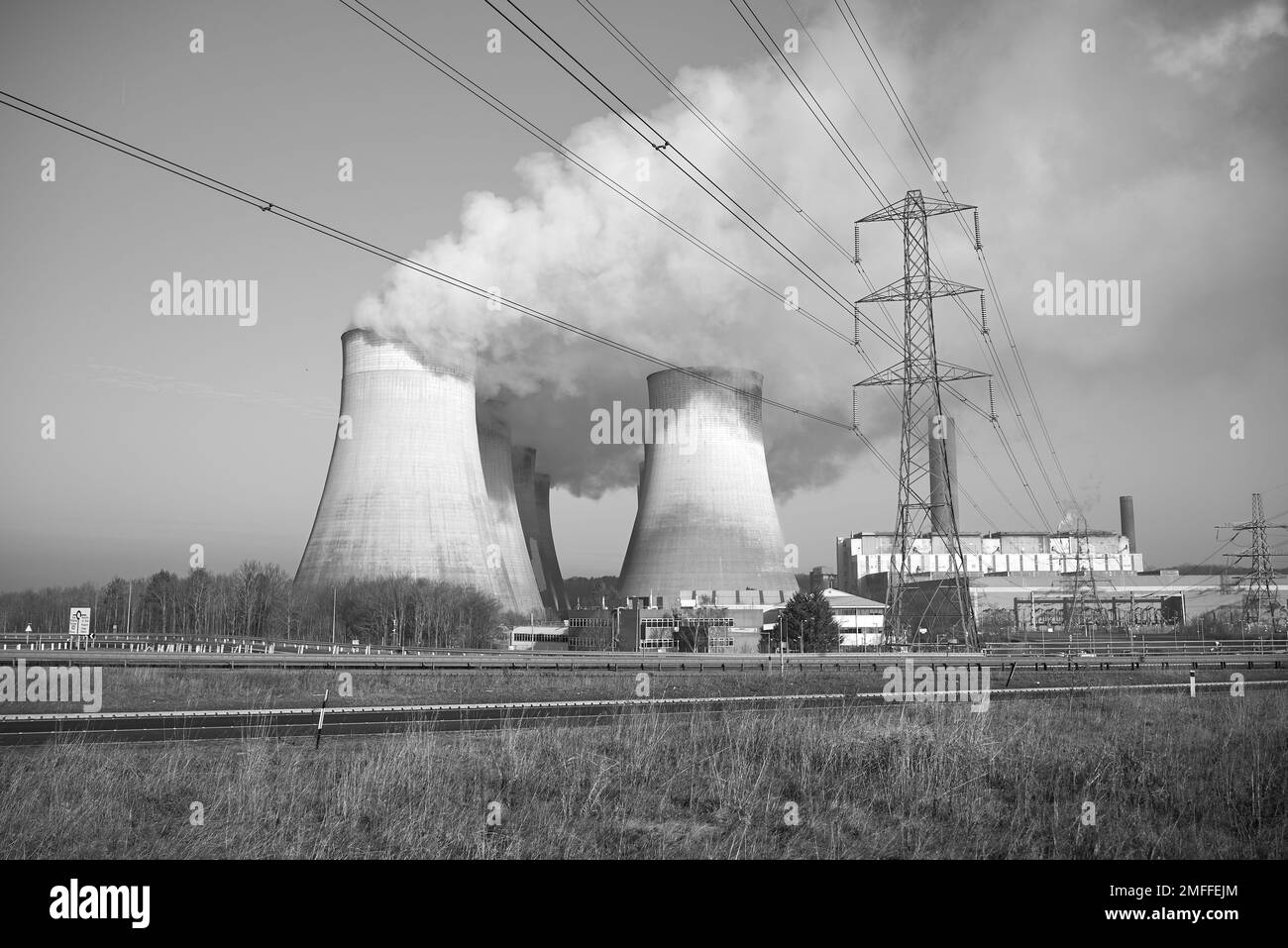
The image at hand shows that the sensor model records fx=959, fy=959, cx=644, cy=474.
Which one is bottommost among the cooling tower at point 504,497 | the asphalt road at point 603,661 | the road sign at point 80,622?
the asphalt road at point 603,661

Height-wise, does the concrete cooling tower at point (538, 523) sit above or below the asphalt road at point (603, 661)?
above

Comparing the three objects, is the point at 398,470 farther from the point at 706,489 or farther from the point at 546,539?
the point at 546,539

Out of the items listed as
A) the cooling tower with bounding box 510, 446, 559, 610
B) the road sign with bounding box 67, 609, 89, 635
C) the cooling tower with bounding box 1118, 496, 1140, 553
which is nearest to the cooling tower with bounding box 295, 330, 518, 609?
the road sign with bounding box 67, 609, 89, 635

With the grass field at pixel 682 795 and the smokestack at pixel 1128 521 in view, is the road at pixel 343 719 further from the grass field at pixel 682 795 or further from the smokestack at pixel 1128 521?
the smokestack at pixel 1128 521

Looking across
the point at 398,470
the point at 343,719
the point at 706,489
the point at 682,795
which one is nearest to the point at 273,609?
the point at 398,470

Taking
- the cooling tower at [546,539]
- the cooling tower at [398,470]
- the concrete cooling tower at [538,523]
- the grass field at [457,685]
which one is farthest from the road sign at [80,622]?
the cooling tower at [546,539]
